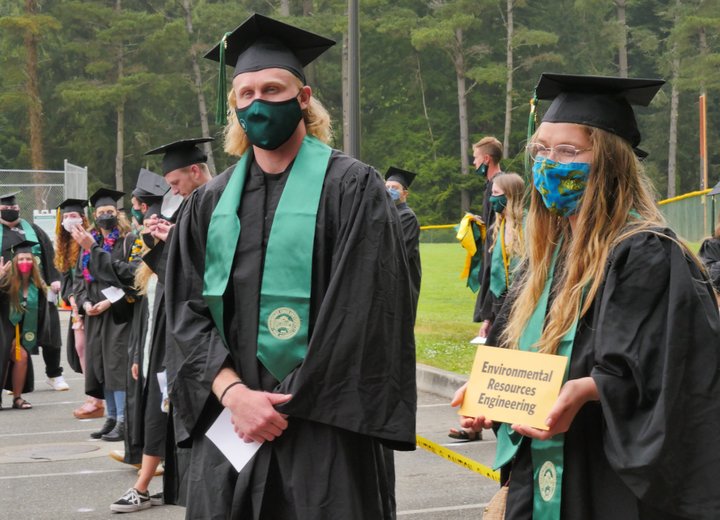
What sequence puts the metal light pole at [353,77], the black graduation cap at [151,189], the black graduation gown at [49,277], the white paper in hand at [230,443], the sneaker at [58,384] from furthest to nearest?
the metal light pole at [353,77] → the sneaker at [58,384] → the black graduation gown at [49,277] → the black graduation cap at [151,189] → the white paper in hand at [230,443]

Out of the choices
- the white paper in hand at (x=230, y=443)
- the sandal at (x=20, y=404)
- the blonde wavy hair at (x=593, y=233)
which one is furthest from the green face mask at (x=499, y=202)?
the sandal at (x=20, y=404)

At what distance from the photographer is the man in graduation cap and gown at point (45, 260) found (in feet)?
40.6

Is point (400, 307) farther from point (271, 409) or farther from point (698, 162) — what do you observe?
point (698, 162)

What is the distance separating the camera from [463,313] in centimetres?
1914

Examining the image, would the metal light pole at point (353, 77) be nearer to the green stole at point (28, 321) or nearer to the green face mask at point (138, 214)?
the green stole at point (28, 321)

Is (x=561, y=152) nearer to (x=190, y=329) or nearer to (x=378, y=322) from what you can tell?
(x=378, y=322)

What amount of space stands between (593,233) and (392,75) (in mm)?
52597

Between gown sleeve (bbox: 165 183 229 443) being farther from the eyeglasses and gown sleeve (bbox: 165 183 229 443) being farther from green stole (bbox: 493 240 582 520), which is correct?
the eyeglasses

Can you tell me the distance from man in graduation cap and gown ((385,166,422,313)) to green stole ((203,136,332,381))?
10.7ft

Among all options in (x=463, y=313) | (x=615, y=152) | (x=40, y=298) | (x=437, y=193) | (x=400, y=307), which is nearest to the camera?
(x=615, y=152)

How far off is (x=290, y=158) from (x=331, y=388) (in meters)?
0.86

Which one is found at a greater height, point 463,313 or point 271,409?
point 271,409

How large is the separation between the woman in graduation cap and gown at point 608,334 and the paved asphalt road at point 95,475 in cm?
355

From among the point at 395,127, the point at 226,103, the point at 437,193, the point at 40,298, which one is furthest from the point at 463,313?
the point at 395,127
